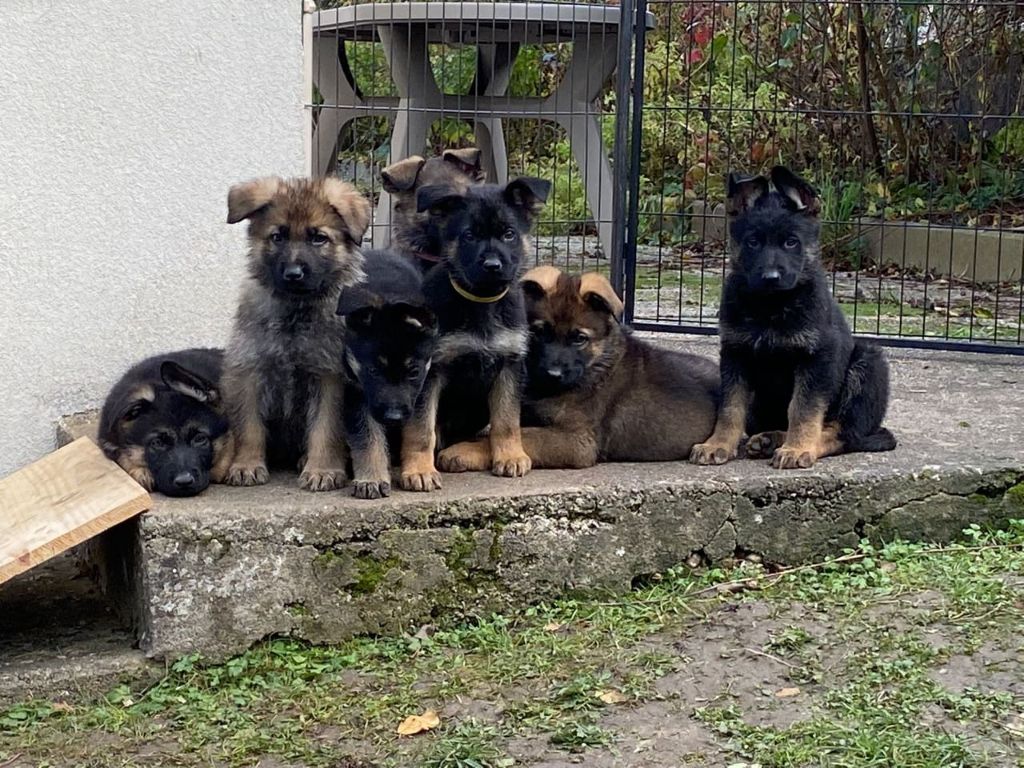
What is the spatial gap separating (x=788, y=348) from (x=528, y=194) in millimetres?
1296

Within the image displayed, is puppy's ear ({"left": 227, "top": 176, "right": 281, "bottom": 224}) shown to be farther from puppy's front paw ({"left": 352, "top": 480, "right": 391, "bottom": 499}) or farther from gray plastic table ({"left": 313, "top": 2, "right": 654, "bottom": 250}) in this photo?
gray plastic table ({"left": 313, "top": 2, "right": 654, "bottom": 250})

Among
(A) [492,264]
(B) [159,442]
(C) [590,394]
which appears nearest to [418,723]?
(B) [159,442]

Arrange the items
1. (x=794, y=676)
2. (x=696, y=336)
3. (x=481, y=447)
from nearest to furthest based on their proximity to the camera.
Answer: (x=794, y=676)
(x=481, y=447)
(x=696, y=336)

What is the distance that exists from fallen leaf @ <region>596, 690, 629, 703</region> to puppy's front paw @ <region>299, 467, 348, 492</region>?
4.56 feet

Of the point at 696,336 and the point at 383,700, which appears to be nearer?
the point at 383,700

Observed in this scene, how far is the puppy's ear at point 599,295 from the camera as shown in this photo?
226 inches

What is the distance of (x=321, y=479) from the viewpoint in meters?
5.15

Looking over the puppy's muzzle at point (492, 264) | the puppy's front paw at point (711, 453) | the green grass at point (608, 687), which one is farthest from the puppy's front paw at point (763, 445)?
the puppy's muzzle at point (492, 264)

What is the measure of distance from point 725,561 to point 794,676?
0.97m

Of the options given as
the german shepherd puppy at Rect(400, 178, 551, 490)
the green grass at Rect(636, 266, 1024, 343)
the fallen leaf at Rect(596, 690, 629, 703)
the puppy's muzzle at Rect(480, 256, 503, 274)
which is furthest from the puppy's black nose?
the green grass at Rect(636, 266, 1024, 343)

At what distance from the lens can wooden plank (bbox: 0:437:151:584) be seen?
4711 millimetres

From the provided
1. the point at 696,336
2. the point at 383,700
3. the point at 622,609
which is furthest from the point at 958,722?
the point at 696,336

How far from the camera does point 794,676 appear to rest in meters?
4.48

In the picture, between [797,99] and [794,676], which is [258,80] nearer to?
[794,676]
